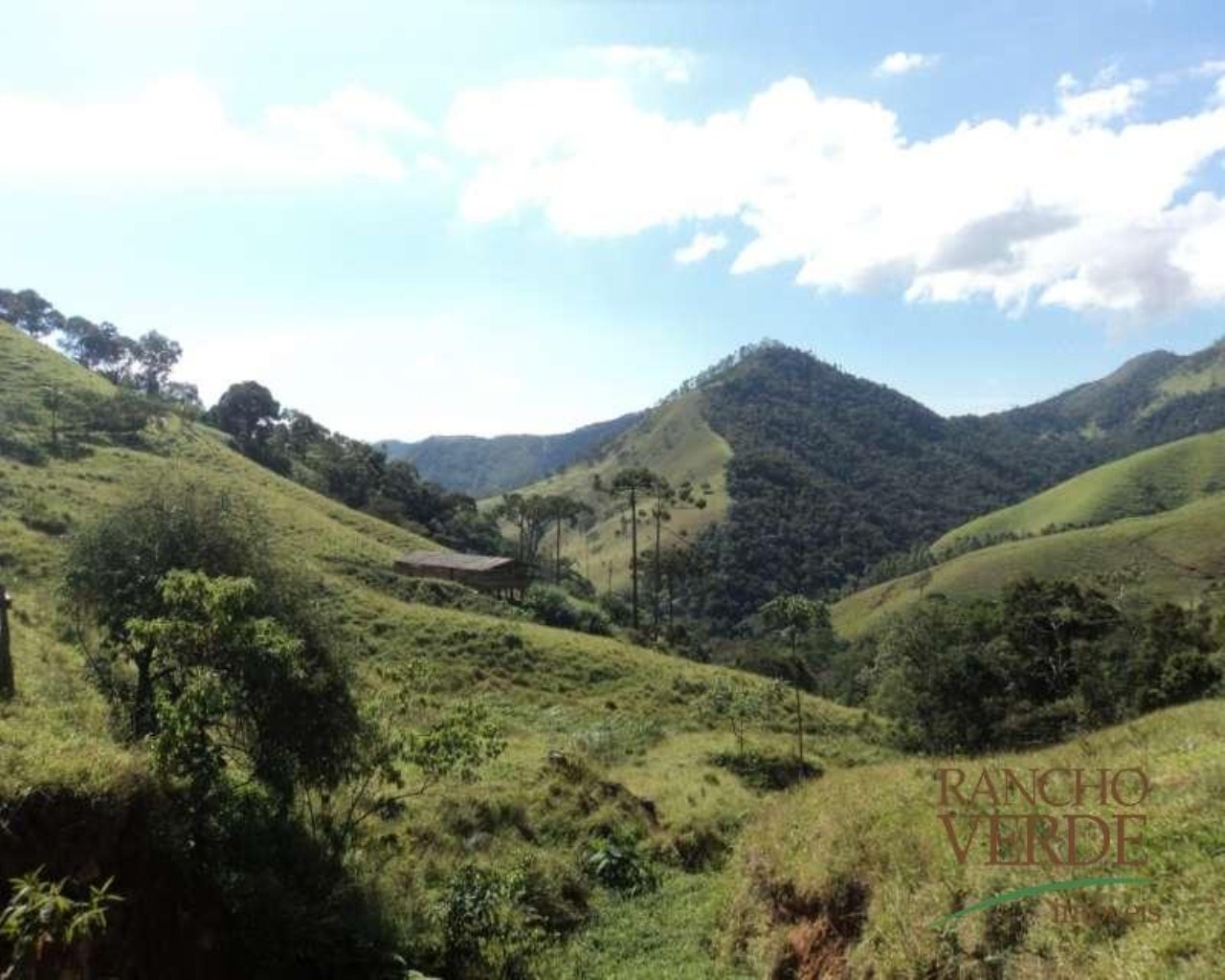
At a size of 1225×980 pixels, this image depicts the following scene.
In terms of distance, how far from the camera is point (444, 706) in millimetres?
27719

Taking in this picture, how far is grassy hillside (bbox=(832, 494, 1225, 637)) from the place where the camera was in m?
117

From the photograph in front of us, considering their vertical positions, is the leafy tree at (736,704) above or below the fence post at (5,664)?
below

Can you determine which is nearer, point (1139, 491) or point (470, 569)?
point (470, 569)

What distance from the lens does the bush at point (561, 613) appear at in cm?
6531

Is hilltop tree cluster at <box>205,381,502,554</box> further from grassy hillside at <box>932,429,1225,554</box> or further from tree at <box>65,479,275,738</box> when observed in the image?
grassy hillside at <box>932,429,1225,554</box>

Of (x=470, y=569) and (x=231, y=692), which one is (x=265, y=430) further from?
(x=231, y=692)

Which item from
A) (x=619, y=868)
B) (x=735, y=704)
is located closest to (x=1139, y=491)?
(x=735, y=704)

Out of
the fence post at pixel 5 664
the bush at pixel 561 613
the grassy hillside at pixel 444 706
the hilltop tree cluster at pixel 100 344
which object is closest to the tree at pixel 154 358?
the hilltop tree cluster at pixel 100 344

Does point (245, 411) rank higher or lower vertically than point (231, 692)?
higher

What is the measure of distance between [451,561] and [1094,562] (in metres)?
109

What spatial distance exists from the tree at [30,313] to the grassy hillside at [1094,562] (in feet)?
456

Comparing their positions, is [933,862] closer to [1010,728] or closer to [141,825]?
[141,825]

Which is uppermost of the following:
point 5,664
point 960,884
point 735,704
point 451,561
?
point 5,664

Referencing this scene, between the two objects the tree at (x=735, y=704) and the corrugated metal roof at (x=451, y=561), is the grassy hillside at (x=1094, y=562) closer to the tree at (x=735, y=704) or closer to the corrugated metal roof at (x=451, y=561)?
Answer: the corrugated metal roof at (x=451, y=561)
